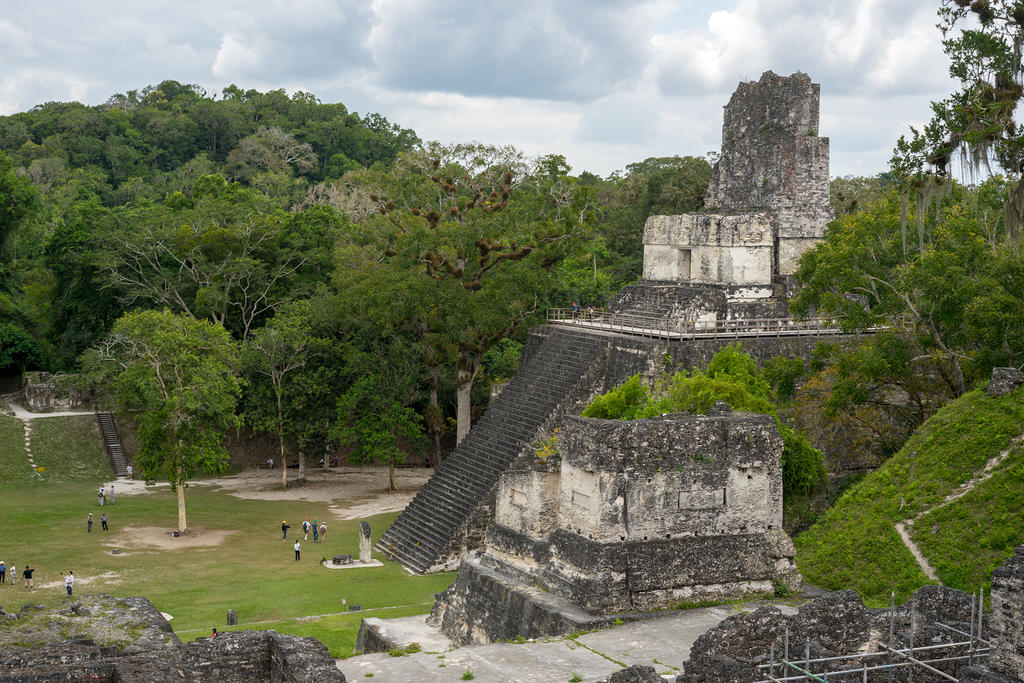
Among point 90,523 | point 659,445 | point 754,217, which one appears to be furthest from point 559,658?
point 754,217

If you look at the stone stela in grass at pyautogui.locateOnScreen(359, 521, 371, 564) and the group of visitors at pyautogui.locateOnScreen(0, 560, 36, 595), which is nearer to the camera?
the group of visitors at pyautogui.locateOnScreen(0, 560, 36, 595)

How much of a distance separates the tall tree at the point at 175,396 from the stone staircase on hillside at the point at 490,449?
4.91 meters

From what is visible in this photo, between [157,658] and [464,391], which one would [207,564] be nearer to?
[464,391]

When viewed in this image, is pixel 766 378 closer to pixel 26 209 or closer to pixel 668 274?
pixel 668 274

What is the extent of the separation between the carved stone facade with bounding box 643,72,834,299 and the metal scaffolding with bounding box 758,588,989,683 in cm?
1697

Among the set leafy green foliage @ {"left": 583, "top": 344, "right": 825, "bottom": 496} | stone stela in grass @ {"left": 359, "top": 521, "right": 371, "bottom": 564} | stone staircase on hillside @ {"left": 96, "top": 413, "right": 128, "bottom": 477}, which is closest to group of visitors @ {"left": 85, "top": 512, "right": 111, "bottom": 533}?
stone staircase on hillside @ {"left": 96, "top": 413, "right": 128, "bottom": 477}

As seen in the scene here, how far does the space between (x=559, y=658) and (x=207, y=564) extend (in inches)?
441

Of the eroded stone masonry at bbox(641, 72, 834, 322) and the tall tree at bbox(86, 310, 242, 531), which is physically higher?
the eroded stone masonry at bbox(641, 72, 834, 322)

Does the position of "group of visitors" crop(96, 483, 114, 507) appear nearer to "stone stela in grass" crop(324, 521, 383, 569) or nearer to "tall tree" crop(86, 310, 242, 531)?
"tall tree" crop(86, 310, 242, 531)

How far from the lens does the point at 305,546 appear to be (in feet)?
77.3

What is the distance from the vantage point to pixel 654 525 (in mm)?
15102

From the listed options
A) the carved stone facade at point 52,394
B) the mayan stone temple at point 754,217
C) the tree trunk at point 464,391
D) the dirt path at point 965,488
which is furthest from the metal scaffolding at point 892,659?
the carved stone facade at point 52,394

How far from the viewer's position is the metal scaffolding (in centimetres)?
973

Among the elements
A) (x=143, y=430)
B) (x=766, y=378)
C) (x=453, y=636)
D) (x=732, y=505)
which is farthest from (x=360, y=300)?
(x=732, y=505)
